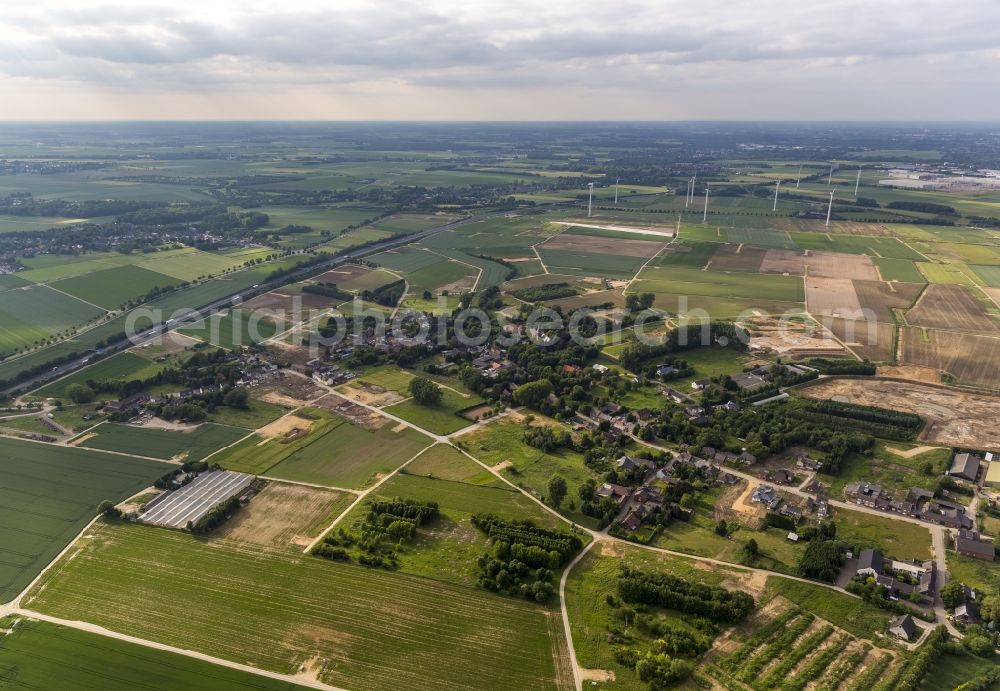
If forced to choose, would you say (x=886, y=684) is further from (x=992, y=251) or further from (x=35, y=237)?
(x=35, y=237)

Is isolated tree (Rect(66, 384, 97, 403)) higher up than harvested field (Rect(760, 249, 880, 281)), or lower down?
lower down

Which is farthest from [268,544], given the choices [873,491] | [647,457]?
[873,491]

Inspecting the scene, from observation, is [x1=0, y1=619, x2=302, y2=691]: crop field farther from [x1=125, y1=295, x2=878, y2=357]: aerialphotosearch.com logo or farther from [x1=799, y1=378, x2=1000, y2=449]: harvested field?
[x1=799, y1=378, x2=1000, y2=449]: harvested field

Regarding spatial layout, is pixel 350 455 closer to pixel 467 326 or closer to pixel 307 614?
pixel 307 614

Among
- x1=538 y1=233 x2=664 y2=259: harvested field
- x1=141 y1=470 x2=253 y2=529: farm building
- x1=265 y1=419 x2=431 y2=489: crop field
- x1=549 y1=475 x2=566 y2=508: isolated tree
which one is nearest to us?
x1=141 y1=470 x2=253 y2=529: farm building

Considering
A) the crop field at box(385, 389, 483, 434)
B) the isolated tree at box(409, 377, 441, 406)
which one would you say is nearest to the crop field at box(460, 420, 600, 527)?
the crop field at box(385, 389, 483, 434)

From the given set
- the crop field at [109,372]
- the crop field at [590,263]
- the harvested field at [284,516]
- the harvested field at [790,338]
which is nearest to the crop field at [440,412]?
the harvested field at [284,516]
